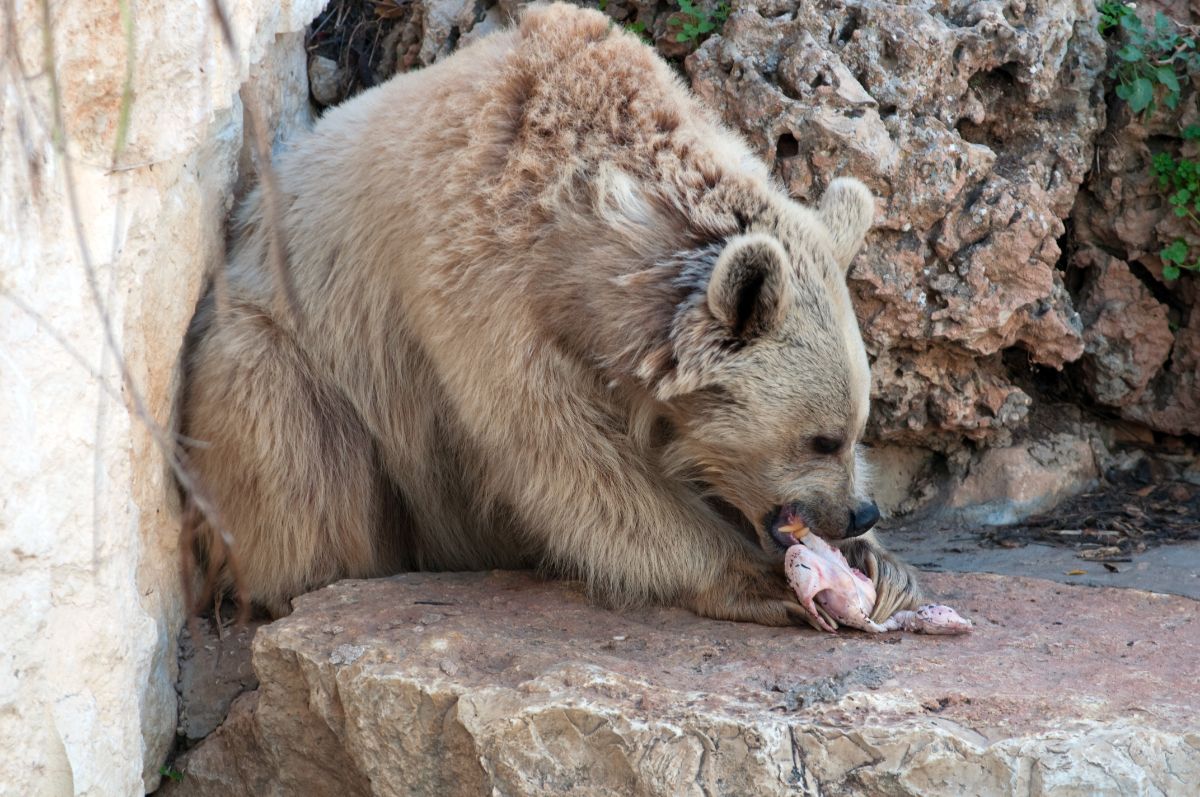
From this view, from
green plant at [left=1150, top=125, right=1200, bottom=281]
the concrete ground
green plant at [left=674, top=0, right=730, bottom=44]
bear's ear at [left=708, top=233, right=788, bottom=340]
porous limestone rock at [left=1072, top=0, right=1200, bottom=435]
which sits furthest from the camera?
porous limestone rock at [left=1072, top=0, right=1200, bottom=435]

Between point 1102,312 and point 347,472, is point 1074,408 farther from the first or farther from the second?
point 347,472

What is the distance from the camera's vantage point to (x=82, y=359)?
286 centimetres

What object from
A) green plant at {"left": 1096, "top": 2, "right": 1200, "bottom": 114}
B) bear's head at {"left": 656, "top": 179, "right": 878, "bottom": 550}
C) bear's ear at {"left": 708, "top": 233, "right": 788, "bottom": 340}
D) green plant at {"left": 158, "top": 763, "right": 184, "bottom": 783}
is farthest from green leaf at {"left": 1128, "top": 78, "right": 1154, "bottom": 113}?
green plant at {"left": 158, "top": 763, "right": 184, "bottom": 783}

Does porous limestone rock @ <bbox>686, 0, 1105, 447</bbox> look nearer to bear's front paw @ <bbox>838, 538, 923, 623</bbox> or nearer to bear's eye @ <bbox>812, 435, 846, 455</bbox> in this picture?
bear's front paw @ <bbox>838, 538, 923, 623</bbox>

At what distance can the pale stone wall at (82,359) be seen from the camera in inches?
126

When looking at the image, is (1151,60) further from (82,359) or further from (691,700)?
(82,359)

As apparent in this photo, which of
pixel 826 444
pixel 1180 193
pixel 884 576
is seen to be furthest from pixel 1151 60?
pixel 884 576

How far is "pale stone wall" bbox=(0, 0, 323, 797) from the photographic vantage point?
3195 millimetres

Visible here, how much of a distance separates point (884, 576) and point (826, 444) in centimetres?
57

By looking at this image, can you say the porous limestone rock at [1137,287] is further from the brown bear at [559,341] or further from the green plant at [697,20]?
the brown bear at [559,341]

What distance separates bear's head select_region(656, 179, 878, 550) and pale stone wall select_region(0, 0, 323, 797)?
1.63 m

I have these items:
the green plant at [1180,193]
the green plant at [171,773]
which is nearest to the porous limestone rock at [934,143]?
the green plant at [1180,193]

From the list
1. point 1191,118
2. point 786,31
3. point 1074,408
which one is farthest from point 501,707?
point 1191,118

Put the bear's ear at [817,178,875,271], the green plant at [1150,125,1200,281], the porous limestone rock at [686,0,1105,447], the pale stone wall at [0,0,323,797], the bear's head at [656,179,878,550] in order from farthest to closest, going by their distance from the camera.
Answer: the green plant at [1150,125,1200,281], the porous limestone rock at [686,0,1105,447], the bear's ear at [817,178,875,271], the bear's head at [656,179,878,550], the pale stone wall at [0,0,323,797]
